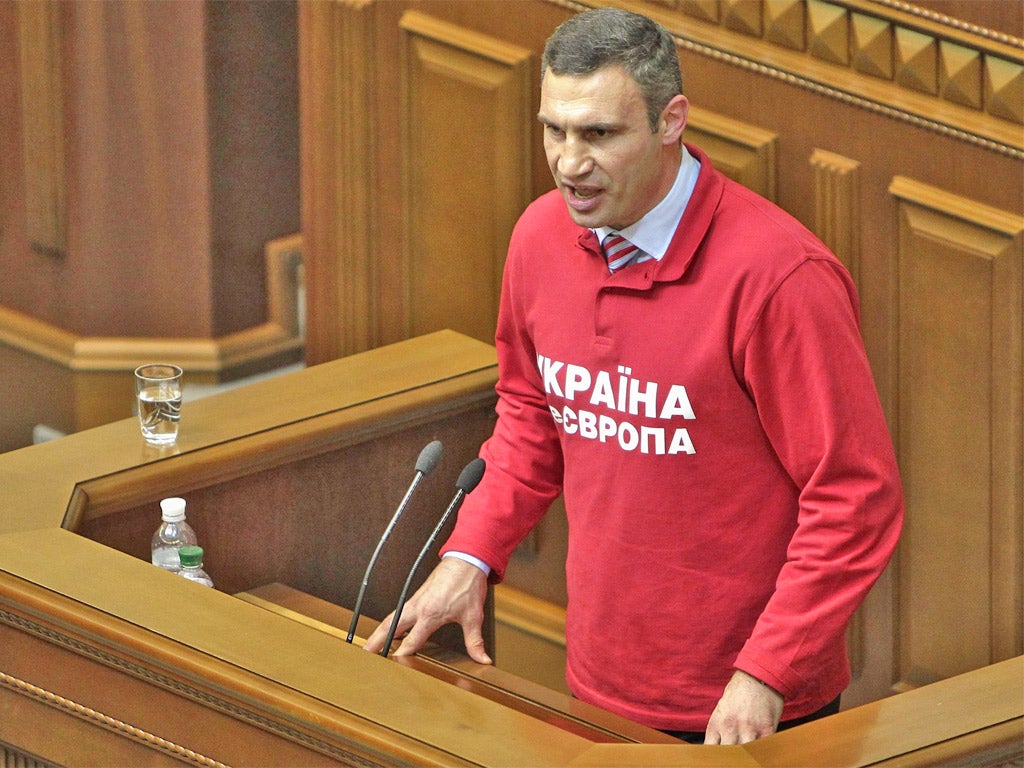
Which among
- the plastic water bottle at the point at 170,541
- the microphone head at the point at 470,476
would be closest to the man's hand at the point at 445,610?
the microphone head at the point at 470,476

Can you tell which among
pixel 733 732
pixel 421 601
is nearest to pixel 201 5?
pixel 421 601

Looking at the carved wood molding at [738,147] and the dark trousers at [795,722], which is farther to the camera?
the carved wood molding at [738,147]

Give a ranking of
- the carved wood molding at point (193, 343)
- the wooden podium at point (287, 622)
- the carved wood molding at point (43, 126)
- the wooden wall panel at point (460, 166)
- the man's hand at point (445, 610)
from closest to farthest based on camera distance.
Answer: the wooden podium at point (287, 622) < the man's hand at point (445, 610) < the wooden wall panel at point (460, 166) < the carved wood molding at point (43, 126) < the carved wood molding at point (193, 343)

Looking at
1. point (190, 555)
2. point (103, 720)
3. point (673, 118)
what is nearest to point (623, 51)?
point (673, 118)

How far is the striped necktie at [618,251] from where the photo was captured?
255cm

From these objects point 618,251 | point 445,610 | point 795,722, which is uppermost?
point 618,251

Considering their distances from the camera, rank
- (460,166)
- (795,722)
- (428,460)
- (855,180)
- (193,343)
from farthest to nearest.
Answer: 1. (193,343)
2. (460,166)
3. (855,180)
4. (795,722)
5. (428,460)

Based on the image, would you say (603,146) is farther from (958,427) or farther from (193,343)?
(193,343)

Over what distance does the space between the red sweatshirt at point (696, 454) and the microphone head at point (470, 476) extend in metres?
0.19

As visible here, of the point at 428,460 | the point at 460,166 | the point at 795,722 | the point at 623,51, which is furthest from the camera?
the point at 460,166

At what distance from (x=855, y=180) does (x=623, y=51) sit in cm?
70

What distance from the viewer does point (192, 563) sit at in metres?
2.72

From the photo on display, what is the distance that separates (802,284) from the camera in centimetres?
242

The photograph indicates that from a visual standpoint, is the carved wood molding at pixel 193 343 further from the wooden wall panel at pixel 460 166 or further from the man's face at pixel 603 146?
the man's face at pixel 603 146
